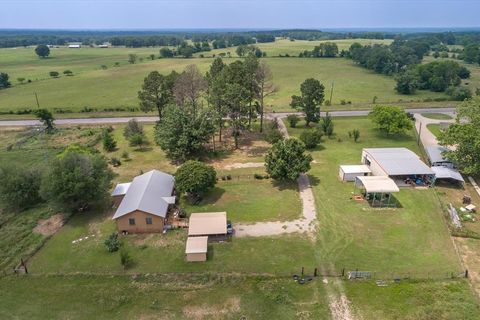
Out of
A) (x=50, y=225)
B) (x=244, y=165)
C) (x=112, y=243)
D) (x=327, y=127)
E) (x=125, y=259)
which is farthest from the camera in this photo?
(x=327, y=127)

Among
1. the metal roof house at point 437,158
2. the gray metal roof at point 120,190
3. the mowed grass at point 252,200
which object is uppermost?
the metal roof house at point 437,158

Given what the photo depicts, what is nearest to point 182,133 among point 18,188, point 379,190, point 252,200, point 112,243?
point 252,200

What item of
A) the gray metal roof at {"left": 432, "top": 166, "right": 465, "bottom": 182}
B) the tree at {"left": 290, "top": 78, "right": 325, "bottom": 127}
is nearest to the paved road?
the tree at {"left": 290, "top": 78, "right": 325, "bottom": 127}

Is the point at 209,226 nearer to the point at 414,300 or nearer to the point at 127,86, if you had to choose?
the point at 414,300

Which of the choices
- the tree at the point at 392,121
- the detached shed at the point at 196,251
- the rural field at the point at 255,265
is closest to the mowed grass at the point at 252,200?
the rural field at the point at 255,265

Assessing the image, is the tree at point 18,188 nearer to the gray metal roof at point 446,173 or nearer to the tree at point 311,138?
the tree at point 311,138

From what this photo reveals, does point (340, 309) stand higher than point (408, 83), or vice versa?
point (408, 83)

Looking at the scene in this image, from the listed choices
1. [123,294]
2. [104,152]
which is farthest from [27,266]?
[104,152]

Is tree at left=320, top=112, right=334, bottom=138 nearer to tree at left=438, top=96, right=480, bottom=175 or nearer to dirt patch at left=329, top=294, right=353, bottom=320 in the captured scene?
tree at left=438, top=96, right=480, bottom=175
